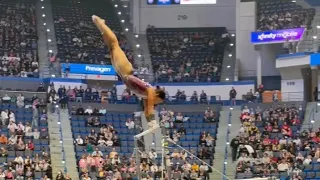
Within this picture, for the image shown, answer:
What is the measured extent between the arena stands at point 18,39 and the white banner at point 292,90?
1060cm

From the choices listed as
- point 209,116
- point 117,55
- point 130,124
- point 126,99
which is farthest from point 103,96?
point 117,55

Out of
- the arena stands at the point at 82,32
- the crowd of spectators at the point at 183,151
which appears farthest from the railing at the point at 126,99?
the arena stands at the point at 82,32

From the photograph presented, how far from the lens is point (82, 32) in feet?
124

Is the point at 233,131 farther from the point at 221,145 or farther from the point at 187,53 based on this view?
the point at 187,53

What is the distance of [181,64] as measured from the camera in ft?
119

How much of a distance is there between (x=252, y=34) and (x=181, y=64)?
12.9 feet

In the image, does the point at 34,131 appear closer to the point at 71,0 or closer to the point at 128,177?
the point at 128,177

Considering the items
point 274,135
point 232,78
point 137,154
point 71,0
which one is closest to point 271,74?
point 232,78

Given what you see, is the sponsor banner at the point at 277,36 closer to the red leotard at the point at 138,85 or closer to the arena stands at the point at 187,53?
the arena stands at the point at 187,53

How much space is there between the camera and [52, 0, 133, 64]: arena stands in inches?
1407

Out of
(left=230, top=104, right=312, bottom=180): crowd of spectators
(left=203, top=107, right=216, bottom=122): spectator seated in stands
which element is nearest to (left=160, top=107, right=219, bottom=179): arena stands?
(left=203, top=107, right=216, bottom=122): spectator seated in stands

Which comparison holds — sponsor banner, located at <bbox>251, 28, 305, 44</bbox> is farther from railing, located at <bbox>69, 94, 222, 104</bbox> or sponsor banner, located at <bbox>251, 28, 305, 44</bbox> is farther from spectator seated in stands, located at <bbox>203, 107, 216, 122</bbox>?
spectator seated in stands, located at <bbox>203, 107, 216, 122</bbox>

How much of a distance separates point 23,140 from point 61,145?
4.68ft

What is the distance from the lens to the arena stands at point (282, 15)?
109 feet
